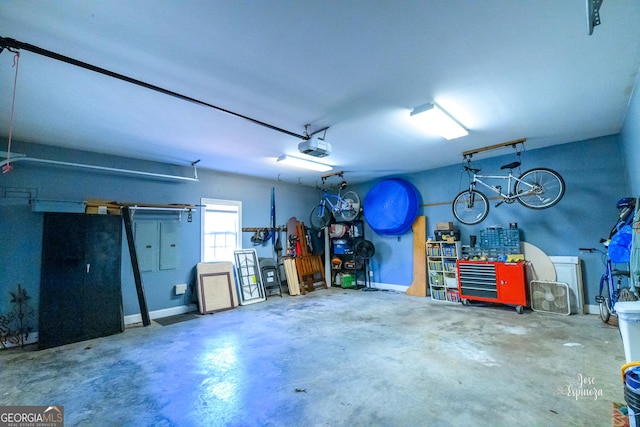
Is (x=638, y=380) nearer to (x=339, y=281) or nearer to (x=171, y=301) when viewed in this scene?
(x=171, y=301)

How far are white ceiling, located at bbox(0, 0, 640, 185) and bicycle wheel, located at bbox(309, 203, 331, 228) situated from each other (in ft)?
11.2

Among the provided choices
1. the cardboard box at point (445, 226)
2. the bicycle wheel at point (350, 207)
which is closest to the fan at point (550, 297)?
the cardboard box at point (445, 226)

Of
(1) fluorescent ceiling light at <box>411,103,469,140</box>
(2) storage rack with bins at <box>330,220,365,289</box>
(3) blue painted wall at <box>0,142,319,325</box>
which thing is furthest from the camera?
(2) storage rack with bins at <box>330,220,365,289</box>

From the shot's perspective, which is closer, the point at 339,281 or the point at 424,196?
the point at 424,196

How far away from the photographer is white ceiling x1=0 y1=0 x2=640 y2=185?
183cm

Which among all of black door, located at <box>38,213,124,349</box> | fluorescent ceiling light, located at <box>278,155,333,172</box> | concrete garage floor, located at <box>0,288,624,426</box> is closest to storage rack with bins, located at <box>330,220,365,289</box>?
fluorescent ceiling light, located at <box>278,155,333,172</box>

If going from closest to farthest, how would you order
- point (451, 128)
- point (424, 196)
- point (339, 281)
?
point (451, 128) → point (424, 196) → point (339, 281)

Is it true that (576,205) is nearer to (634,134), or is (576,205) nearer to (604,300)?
(604,300)

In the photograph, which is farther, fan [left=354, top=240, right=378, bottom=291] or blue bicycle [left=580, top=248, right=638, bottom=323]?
Answer: fan [left=354, top=240, right=378, bottom=291]

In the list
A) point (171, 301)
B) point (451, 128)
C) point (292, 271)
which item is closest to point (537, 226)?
point (451, 128)

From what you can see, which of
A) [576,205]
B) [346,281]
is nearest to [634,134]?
[576,205]

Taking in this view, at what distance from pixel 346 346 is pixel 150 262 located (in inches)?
151

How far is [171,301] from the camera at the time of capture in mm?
5133

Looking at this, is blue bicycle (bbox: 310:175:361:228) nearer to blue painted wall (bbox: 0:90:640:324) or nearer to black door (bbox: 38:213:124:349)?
blue painted wall (bbox: 0:90:640:324)
